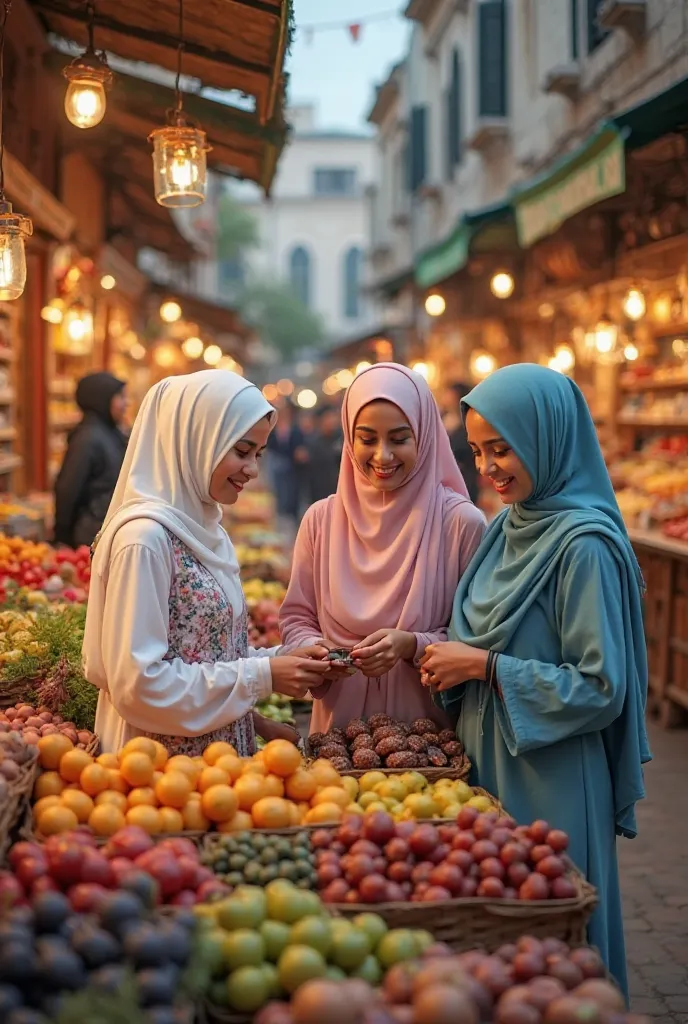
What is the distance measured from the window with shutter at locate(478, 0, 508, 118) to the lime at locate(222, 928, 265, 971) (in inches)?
616

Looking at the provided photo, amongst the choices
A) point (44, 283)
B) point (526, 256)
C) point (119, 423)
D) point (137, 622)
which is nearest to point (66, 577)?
point (119, 423)

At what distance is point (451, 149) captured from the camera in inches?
805

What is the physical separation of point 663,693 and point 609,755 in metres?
5.15

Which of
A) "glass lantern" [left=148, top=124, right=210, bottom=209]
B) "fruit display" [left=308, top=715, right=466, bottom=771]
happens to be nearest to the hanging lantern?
"glass lantern" [left=148, top=124, right=210, bottom=209]

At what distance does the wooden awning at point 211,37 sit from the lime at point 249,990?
3.93 m

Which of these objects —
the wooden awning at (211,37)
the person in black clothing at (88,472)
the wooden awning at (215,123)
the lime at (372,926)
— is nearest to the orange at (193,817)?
the lime at (372,926)

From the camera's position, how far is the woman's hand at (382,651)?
3369mm

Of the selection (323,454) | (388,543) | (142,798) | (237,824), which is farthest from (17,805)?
(323,454)

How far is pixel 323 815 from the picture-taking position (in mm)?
2867

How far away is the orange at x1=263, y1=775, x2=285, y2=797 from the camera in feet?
9.62

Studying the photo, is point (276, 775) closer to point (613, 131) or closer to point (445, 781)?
point (445, 781)

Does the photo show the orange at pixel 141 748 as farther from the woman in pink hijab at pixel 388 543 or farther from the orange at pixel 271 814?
the woman in pink hijab at pixel 388 543

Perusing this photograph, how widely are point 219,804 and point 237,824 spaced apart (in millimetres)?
67

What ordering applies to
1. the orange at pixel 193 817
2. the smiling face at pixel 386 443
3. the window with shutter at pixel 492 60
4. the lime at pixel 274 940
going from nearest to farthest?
the lime at pixel 274 940
the orange at pixel 193 817
the smiling face at pixel 386 443
the window with shutter at pixel 492 60
